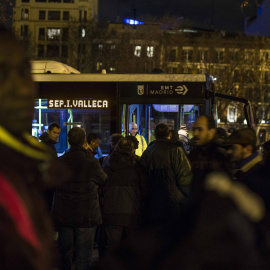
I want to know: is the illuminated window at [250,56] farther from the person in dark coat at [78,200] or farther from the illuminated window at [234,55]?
the person in dark coat at [78,200]

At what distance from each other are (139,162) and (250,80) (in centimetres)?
4924

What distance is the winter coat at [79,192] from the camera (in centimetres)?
637

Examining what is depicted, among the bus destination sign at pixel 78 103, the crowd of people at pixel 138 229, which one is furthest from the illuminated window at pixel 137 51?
the crowd of people at pixel 138 229

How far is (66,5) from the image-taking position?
9625cm

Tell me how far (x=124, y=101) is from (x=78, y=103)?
1100 millimetres

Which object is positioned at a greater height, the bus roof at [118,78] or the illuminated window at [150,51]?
the illuminated window at [150,51]

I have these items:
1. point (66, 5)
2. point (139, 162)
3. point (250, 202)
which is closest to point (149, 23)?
point (139, 162)

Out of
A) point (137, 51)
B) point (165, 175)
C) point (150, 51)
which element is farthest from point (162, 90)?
point (137, 51)

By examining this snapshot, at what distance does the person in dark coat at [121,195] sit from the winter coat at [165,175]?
21 centimetres

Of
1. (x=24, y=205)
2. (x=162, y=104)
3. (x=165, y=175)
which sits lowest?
(x=165, y=175)

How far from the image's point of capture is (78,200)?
6434 millimetres

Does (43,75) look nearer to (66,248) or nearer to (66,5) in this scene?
(66,248)

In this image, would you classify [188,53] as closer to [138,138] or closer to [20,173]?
[138,138]

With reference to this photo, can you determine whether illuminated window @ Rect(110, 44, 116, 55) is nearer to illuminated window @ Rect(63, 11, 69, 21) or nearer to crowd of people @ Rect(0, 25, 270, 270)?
illuminated window @ Rect(63, 11, 69, 21)
